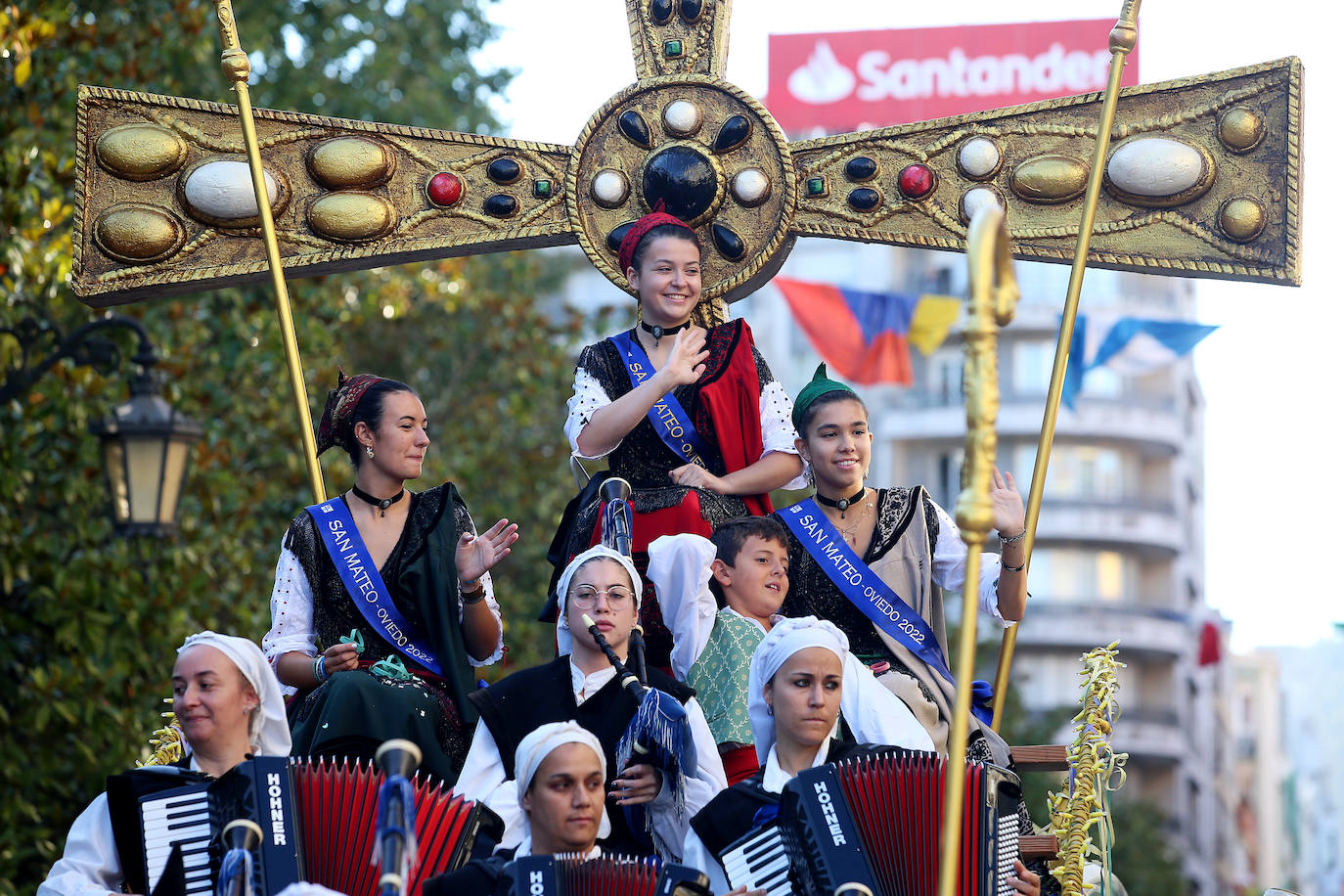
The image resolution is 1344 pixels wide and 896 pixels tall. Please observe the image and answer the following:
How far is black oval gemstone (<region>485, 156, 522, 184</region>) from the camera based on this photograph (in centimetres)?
772

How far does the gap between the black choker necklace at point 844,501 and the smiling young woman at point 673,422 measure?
139mm

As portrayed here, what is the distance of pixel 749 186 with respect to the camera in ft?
24.5

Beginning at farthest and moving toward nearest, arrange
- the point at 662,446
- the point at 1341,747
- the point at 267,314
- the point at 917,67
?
1. the point at 1341,747
2. the point at 917,67
3. the point at 267,314
4. the point at 662,446

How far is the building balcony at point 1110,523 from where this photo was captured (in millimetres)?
55375

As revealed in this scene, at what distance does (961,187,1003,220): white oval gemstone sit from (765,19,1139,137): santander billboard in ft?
90.9

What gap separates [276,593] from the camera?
268 inches

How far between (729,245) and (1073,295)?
4.29 feet

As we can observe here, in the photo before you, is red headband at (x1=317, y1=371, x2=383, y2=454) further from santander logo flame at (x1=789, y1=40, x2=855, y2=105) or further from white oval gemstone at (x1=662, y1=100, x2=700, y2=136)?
santander logo flame at (x1=789, y1=40, x2=855, y2=105)

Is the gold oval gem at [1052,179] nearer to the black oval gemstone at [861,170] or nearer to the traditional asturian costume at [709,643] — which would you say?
the black oval gemstone at [861,170]

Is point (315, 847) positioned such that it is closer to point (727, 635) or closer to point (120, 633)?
point (727, 635)

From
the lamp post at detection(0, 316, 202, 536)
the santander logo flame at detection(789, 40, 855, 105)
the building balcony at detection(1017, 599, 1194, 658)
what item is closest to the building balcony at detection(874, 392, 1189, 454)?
the building balcony at detection(1017, 599, 1194, 658)

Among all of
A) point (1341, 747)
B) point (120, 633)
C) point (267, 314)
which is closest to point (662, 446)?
point (120, 633)

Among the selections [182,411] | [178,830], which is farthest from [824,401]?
[182,411]

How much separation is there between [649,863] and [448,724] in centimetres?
154
